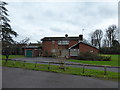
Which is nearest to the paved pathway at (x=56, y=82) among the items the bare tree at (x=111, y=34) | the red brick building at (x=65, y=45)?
the red brick building at (x=65, y=45)

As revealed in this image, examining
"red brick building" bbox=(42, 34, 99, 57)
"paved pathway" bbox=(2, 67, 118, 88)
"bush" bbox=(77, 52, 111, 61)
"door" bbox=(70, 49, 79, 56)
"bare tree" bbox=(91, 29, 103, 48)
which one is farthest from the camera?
"bare tree" bbox=(91, 29, 103, 48)

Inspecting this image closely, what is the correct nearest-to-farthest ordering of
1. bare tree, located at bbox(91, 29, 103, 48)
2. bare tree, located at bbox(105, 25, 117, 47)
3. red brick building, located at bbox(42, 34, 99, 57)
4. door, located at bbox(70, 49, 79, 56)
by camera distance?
door, located at bbox(70, 49, 79, 56) < red brick building, located at bbox(42, 34, 99, 57) < bare tree, located at bbox(105, 25, 117, 47) < bare tree, located at bbox(91, 29, 103, 48)

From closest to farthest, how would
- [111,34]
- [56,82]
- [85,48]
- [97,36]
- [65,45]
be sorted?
[56,82], [85,48], [65,45], [111,34], [97,36]

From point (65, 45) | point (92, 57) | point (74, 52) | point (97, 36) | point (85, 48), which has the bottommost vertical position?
point (92, 57)

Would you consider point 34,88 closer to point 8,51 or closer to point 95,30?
point 8,51

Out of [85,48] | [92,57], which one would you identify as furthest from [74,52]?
[92,57]

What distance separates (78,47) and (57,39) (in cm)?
840

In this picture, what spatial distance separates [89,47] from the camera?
86.8 ft

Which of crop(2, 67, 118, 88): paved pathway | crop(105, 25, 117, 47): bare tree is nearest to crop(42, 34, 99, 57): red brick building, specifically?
crop(2, 67, 118, 88): paved pathway

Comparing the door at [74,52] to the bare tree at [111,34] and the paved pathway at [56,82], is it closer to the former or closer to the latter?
the paved pathway at [56,82]

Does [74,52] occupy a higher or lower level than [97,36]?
lower

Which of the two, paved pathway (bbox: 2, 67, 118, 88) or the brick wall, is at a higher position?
the brick wall

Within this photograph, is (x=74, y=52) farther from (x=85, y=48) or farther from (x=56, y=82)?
(x=56, y=82)

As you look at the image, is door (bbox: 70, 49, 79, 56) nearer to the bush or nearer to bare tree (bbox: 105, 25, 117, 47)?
the bush
